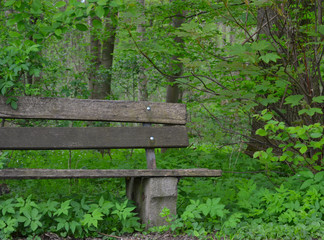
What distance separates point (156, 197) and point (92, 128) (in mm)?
865

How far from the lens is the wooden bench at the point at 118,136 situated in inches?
142

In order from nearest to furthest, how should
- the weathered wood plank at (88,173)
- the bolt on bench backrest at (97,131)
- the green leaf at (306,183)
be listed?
the weathered wood plank at (88,173)
the bolt on bench backrest at (97,131)
the green leaf at (306,183)

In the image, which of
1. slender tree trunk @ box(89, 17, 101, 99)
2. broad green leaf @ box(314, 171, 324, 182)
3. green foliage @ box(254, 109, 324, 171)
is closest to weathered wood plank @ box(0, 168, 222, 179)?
green foliage @ box(254, 109, 324, 171)

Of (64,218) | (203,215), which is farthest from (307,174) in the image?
A: (64,218)

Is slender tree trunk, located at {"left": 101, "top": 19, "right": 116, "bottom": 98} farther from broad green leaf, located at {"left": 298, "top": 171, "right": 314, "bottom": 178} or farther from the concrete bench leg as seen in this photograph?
broad green leaf, located at {"left": 298, "top": 171, "right": 314, "bottom": 178}

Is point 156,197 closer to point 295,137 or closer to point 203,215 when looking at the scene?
point 203,215

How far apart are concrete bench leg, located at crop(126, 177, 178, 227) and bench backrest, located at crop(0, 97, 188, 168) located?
10.9 inches

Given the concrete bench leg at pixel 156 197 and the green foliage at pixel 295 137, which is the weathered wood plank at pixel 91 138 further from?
the green foliage at pixel 295 137

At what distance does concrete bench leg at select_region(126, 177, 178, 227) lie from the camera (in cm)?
366

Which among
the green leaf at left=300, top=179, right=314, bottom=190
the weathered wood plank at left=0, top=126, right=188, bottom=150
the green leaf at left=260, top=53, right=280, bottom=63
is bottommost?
the green leaf at left=300, top=179, right=314, bottom=190

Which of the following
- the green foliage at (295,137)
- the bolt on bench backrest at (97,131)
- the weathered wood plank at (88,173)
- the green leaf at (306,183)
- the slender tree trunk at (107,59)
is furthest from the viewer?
the slender tree trunk at (107,59)

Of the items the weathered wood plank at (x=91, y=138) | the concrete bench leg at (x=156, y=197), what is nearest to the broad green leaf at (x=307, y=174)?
the weathered wood plank at (x=91, y=138)

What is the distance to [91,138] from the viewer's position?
3.77m

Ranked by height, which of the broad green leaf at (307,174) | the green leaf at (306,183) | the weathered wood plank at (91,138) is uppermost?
the weathered wood plank at (91,138)
